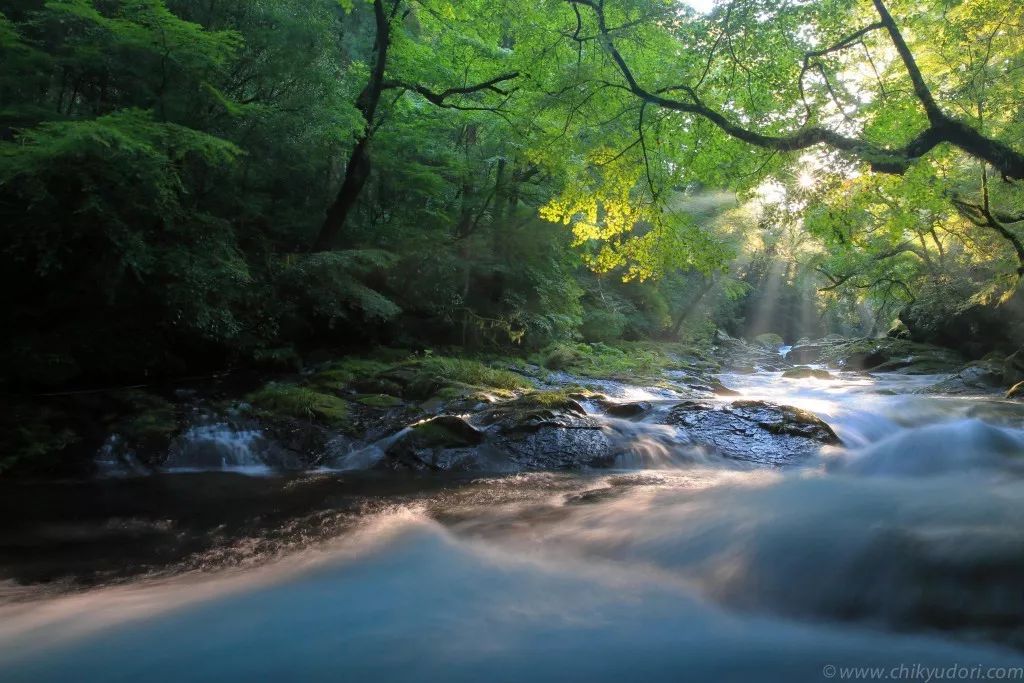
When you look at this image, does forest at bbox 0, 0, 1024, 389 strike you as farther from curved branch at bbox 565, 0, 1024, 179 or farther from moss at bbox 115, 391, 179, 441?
moss at bbox 115, 391, 179, 441

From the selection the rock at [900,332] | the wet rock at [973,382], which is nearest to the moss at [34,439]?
the wet rock at [973,382]

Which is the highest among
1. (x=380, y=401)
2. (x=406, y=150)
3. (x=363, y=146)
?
(x=406, y=150)

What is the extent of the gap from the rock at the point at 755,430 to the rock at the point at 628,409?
50 cm

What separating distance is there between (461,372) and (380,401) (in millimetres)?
2520

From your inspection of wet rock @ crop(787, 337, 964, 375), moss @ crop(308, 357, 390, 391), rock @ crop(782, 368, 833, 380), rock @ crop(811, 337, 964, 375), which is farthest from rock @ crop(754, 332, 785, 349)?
moss @ crop(308, 357, 390, 391)

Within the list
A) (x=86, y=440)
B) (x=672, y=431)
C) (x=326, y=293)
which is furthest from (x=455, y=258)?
(x=86, y=440)

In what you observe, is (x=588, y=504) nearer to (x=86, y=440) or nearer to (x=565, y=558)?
(x=565, y=558)

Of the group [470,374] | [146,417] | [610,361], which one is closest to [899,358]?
[610,361]

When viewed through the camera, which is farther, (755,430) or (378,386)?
(378,386)

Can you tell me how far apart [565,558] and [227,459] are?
16.3 feet

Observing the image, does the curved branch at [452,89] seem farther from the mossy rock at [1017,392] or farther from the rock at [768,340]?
the rock at [768,340]

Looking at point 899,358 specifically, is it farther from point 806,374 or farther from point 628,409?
point 628,409

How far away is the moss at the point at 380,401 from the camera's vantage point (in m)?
9.09

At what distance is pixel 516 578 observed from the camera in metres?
4.31
